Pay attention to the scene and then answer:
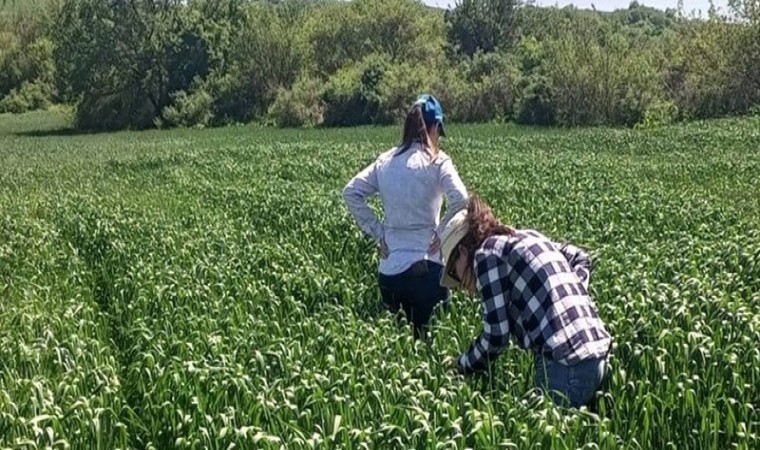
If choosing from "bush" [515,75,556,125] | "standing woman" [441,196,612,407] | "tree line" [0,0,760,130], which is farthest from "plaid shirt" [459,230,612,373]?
"bush" [515,75,556,125]

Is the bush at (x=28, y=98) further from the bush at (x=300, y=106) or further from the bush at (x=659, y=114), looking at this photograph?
the bush at (x=659, y=114)

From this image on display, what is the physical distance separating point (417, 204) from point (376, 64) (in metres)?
56.2

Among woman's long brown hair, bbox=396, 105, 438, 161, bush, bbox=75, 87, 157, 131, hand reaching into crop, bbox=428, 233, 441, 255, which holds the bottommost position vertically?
bush, bbox=75, 87, 157, 131

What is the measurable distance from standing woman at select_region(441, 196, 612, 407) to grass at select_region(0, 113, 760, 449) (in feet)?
0.68

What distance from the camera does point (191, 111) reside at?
66.1 metres

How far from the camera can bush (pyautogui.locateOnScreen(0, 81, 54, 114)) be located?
314ft

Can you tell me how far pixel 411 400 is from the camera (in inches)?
169

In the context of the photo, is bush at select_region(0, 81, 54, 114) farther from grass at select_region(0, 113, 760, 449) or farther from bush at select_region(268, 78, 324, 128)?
grass at select_region(0, 113, 760, 449)

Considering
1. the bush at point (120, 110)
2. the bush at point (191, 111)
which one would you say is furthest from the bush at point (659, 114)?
the bush at point (120, 110)

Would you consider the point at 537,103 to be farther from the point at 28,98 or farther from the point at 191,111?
the point at 28,98

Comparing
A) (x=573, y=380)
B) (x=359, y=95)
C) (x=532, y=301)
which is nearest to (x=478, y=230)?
(x=532, y=301)

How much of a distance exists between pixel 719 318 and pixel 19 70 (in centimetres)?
10591

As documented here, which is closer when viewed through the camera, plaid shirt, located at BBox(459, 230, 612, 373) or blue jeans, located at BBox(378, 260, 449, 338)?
plaid shirt, located at BBox(459, 230, 612, 373)

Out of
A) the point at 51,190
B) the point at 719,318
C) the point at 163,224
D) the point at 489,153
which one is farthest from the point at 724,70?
the point at 719,318
